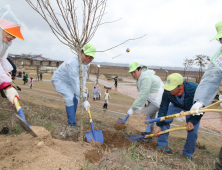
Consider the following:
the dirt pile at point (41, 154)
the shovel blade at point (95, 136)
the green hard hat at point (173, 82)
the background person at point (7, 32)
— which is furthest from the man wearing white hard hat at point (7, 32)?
the green hard hat at point (173, 82)

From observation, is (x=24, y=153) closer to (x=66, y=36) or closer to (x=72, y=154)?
(x=72, y=154)

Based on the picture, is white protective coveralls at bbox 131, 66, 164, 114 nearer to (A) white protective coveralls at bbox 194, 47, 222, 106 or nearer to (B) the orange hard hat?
(A) white protective coveralls at bbox 194, 47, 222, 106

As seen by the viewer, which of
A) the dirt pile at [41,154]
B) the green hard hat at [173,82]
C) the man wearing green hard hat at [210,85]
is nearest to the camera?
the dirt pile at [41,154]

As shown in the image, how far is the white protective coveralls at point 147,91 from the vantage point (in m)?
3.36

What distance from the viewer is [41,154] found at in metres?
1.94

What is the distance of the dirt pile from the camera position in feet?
5.89

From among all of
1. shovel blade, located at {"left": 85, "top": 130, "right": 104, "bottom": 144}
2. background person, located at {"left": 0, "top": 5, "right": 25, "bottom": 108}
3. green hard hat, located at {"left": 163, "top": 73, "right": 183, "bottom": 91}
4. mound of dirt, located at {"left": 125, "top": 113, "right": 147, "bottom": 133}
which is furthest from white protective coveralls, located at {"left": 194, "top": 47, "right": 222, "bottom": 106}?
background person, located at {"left": 0, "top": 5, "right": 25, "bottom": 108}

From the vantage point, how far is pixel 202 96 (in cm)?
229

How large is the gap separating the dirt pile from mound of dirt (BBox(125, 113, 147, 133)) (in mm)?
1326

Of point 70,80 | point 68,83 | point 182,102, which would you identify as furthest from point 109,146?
point 68,83

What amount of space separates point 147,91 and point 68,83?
191 cm

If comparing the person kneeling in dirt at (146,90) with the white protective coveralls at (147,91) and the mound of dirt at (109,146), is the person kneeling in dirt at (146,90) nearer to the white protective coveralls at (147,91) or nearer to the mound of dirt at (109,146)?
the white protective coveralls at (147,91)

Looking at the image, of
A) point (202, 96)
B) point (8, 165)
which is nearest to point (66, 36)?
point (8, 165)

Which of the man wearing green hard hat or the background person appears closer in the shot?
the man wearing green hard hat
